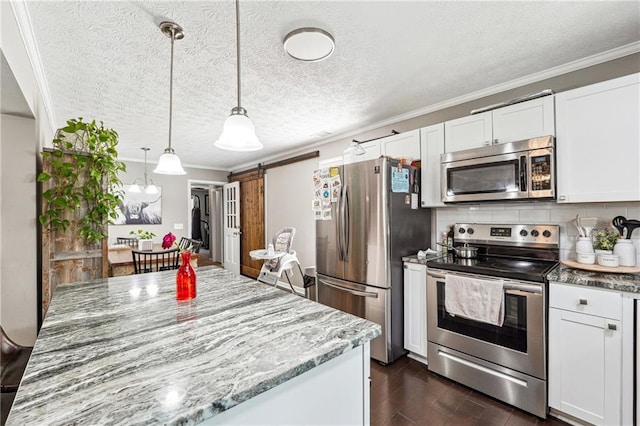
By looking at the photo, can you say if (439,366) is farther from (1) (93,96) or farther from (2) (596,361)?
(1) (93,96)

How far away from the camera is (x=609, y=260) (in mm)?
1880

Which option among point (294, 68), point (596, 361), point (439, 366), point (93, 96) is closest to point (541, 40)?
point (294, 68)

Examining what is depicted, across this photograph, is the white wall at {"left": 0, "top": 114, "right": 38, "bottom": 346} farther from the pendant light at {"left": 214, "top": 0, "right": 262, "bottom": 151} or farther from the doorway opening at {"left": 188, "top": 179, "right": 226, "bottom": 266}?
the doorway opening at {"left": 188, "top": 179, "right": 226, "bottom": 266}

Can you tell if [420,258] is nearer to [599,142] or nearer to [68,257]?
[599,142]

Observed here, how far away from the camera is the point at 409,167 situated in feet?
9.14

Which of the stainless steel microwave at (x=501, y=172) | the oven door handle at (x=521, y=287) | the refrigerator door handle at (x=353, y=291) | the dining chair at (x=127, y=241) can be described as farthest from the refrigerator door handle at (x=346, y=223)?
the dining chair at (x=127, y=241)

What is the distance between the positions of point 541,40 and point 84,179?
3496 millimetres

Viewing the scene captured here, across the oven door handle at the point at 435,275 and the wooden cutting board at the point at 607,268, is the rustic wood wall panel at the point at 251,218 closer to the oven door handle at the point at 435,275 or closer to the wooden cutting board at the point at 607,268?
the oven door handle at the point at 435,275

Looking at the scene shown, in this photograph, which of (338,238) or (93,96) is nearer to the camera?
(93,96)

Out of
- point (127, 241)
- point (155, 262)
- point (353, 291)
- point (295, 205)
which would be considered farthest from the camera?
point (127, 241)

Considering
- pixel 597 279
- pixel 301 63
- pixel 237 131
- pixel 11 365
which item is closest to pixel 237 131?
pixel 237 131

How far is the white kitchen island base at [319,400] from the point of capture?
76 centimetres

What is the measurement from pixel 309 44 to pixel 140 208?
16.8 ft

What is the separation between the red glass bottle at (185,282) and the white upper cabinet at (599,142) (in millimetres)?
2544
